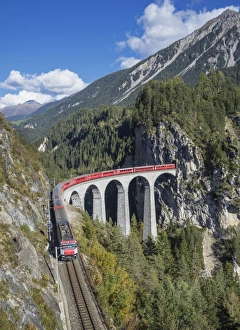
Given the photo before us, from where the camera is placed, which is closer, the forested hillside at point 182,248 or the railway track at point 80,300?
the railway track at point 80,300

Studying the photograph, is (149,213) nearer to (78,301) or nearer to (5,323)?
(78,301)

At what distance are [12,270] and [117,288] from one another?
1212 centimetres

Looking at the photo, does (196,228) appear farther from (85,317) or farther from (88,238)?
(85,317)

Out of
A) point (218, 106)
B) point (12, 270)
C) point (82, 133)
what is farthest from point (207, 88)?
point (82, 133)

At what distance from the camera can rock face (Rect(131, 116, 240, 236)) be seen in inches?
3000

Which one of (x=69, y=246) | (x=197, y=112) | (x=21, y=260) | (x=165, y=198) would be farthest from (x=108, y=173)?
(x=21, y=260)

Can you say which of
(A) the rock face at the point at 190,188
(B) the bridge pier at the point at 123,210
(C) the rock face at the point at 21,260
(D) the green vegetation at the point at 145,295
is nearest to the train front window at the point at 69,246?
(C) the rock face at the point at 21,260

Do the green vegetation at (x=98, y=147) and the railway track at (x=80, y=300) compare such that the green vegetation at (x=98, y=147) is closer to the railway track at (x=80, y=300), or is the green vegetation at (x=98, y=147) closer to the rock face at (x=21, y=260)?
the rock face at (x=21, y=260)

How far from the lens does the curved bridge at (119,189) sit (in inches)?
2306

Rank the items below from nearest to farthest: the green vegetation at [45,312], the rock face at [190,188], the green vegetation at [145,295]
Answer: the green vegetation at [45,312] → the green vegetation at [145,295] → the rock face at [190,188]

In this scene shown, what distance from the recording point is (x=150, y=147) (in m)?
88.2

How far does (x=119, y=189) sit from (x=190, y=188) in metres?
22.7

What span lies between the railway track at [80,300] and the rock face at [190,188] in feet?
183

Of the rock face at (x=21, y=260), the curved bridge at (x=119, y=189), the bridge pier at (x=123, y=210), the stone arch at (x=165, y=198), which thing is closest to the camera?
the rock face at (x=21, y=260)
